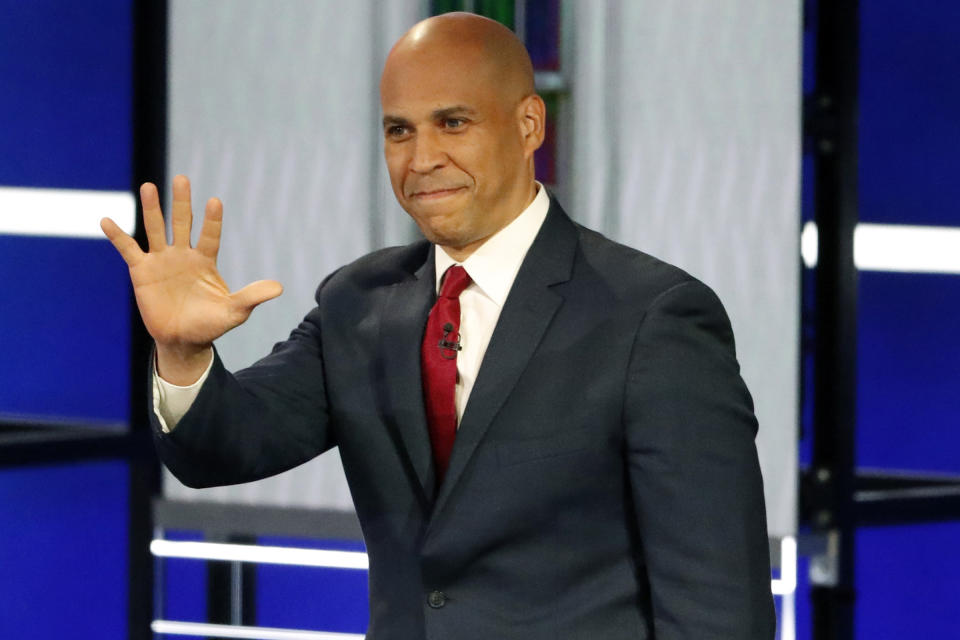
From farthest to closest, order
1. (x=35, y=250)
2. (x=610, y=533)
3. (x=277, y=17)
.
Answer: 1. (x=35, y=250)
2. (x=277, y=17)
3. (x=610, y=533)

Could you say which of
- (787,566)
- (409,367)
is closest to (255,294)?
(409,367)

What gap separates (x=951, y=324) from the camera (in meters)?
3.19

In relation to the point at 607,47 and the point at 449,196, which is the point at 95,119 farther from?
the point at 449,196

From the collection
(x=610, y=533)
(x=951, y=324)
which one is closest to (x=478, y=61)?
(x=610, y=533)

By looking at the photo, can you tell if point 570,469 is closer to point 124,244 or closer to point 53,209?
point 124,244

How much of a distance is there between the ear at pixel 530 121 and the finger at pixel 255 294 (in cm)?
30

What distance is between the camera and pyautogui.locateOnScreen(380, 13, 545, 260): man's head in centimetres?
131

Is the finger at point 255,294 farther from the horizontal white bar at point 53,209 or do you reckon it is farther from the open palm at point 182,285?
the horizontal white bar at point 53,209

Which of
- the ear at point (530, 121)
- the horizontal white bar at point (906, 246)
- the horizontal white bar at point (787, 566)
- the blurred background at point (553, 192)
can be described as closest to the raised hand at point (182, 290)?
the ear at point (530, 121)

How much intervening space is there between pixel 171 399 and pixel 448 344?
267 millimetres

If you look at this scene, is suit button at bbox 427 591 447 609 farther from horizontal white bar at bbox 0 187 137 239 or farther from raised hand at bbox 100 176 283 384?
horizontal white bar at bbox 0 187 137 239

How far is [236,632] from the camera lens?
2998 mm

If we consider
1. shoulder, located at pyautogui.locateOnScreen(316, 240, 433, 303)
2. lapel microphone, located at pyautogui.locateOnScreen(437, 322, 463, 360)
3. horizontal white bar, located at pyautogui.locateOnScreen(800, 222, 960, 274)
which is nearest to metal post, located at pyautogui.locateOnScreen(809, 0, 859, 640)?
horizontal white bar, located at pyautogui.locateOnScreen(800, 222, 960, 274)

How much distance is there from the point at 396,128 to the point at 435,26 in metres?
0.10
